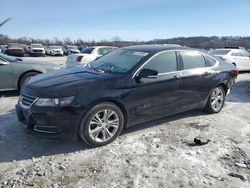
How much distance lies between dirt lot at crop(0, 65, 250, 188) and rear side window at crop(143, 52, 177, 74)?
44.9 inches

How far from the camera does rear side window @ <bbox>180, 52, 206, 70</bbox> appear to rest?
18.0 ft

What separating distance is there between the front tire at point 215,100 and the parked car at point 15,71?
192 inches

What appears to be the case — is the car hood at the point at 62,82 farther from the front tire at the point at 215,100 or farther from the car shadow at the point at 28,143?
the front tire at the point at 215,100

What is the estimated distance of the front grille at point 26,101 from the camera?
416 centimetres

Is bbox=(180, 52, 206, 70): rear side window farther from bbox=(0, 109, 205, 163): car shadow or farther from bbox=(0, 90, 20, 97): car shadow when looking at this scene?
bbox=(0, 90, 20, 97): car shadow

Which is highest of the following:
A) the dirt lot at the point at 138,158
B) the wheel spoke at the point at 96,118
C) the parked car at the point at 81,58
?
the parked car at the point at 81,58

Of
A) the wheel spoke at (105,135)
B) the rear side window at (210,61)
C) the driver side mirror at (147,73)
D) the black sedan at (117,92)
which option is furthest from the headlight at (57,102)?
the rear side window at (210,61)

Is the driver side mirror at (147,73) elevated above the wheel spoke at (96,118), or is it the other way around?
the driver side mirror at (147,73)

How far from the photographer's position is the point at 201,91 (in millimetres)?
5742

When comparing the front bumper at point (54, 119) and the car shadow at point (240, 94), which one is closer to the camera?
the front bumper at point (54, 119)

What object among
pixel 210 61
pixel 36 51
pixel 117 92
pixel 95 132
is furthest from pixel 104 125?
pixel 36 51

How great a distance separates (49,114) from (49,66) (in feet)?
15.0

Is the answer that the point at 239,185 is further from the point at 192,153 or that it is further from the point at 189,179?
the point at 192,153

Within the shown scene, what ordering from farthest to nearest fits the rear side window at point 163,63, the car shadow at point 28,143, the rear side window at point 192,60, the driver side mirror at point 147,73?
the rear side window at point 192,60, the rear side window at point 163,63, the driver side mirror at point 147,73, the car shadow at point 28,143
